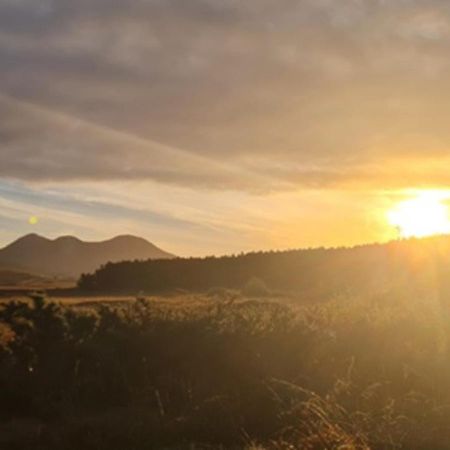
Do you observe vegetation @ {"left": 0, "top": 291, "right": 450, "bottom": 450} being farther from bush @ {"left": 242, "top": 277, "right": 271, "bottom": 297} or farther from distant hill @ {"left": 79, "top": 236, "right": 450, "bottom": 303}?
distant hill @ {"left": 79, "top": 236, "right": 450, "bottom": 303}

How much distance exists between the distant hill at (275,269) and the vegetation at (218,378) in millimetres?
34514

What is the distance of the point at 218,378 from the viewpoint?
14773 mm

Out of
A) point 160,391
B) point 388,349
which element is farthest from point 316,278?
point 160,391

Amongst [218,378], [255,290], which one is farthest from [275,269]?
[218,378]

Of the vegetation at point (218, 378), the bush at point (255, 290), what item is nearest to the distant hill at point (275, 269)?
the bush at point (255, 290)

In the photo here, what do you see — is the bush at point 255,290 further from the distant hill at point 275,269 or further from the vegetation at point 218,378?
the vegetation at point 218,378

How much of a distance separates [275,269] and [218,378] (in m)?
46.1

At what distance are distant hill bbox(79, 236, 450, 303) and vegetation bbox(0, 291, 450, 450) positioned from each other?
113ft

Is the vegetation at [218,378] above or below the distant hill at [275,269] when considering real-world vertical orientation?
below

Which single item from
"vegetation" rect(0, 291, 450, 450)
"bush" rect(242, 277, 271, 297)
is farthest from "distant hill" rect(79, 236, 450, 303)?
"vegetation" rect(0, 291, 450, 450)

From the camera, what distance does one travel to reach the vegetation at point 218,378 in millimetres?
11297

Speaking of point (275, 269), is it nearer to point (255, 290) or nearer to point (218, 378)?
point (255, 290)

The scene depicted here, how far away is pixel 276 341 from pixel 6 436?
6505 mm

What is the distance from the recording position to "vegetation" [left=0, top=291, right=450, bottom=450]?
445 inches
